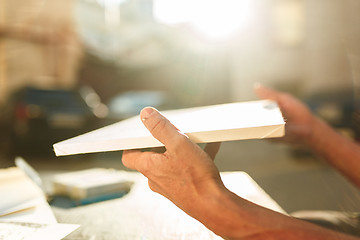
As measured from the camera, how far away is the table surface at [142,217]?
846 mm

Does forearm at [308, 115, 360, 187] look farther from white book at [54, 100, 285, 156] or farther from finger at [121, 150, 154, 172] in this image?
finger at [121, 150, 154, 172]

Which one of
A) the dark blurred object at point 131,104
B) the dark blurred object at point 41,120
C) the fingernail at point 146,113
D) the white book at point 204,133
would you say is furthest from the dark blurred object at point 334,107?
the fingernail at point 146,113

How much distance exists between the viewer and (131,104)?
8500 millimetres

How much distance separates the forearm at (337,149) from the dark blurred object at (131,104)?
20.6 feet

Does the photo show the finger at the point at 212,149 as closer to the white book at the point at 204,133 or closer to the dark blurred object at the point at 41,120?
the white book at the point at 204,133

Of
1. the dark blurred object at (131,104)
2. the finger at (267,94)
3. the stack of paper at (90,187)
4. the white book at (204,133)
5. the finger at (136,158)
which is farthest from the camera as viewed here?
the dark blurred object at (131,104)

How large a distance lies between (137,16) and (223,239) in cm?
2329

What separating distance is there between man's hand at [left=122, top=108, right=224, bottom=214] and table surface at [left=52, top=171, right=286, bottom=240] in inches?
5.8

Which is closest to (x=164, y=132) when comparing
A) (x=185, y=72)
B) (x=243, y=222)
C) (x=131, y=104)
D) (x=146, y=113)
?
(x=146, y=113)

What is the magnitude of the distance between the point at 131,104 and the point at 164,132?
7.93 metres

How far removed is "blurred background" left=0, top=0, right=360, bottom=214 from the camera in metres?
4.64

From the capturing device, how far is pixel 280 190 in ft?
13.2

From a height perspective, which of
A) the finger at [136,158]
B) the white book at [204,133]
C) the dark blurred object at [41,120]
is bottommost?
the dark blurred object at [41,120]

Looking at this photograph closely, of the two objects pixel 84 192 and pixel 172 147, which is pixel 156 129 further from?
pixel 84 192
